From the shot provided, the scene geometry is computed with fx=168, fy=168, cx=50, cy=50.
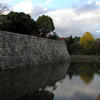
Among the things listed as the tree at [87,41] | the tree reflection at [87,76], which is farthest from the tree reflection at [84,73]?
the tree at [87,41]

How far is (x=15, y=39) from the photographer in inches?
743

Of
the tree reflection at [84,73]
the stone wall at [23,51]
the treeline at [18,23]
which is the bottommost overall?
the tree reflection at [84,73]

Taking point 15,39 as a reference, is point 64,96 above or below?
below

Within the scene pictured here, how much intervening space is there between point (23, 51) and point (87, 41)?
1731 inches

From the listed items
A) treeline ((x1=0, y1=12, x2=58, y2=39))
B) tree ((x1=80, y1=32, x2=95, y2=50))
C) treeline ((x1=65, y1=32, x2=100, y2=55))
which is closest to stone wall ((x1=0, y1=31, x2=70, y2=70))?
treeline ((x1=0, y1=12, x2=58, y2=39))

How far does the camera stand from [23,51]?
65.3 ft

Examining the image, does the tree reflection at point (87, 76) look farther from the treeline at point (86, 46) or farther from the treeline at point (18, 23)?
the treeline at point (86, 46)

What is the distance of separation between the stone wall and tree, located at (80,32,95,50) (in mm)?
33222

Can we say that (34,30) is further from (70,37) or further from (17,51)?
(70,37)

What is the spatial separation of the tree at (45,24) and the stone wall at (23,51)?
1473 centimetres

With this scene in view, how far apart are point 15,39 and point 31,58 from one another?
340 centimetres

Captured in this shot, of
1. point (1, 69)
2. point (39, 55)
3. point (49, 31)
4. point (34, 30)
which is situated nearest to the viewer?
point (1, 69)

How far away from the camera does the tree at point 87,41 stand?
59.5 metres

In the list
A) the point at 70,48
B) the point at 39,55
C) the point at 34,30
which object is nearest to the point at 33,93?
the point at 39,55
